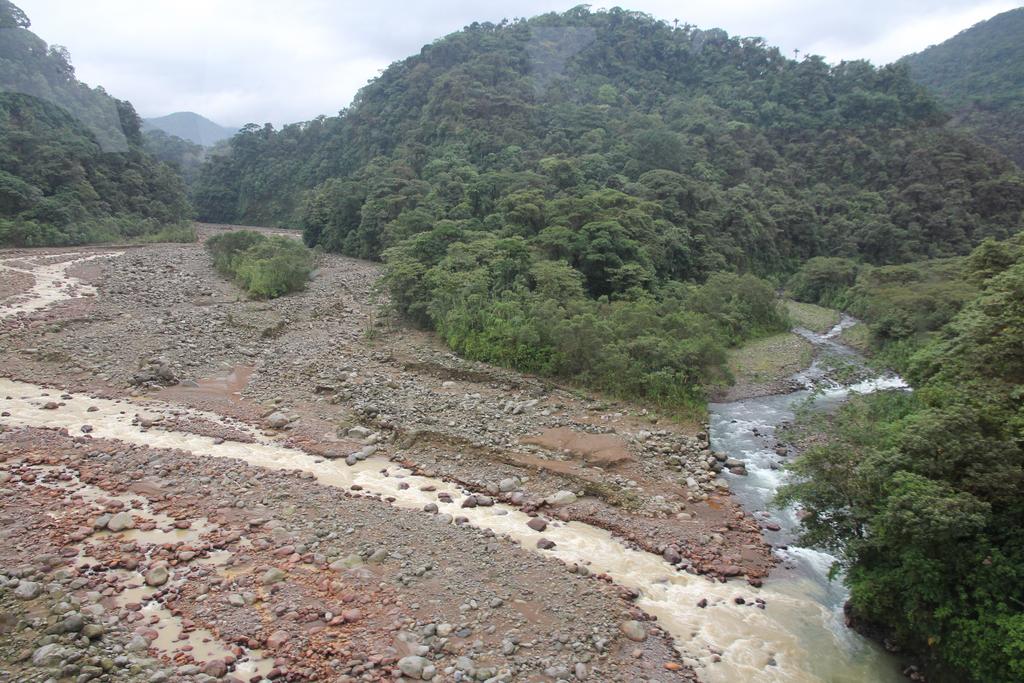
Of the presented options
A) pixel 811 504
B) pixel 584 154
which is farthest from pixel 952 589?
pixel 584 154

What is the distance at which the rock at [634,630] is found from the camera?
9.93 metres

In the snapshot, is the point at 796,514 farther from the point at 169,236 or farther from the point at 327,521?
the point at 169,236

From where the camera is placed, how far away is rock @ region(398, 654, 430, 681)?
877 centimetres

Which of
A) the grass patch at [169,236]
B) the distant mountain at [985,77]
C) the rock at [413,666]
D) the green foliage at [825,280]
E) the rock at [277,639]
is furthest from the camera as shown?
the distant mountain at [985,77]

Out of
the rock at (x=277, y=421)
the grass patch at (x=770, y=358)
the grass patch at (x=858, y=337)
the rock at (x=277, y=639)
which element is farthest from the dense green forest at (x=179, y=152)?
the rock at (x=277, y=639)

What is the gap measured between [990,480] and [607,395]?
1231 cm

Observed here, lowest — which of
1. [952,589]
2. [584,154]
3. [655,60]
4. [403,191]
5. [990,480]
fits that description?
[952,589]

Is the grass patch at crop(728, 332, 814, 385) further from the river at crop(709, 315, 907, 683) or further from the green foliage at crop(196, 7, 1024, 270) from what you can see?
Result: the green foliage at crop(196, 7, 1024, 270)

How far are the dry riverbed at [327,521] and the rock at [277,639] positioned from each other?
0.03 metres

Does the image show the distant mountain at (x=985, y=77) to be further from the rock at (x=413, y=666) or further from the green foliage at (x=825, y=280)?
the rock at (x=413, y=666)

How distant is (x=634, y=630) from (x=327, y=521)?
6362mm

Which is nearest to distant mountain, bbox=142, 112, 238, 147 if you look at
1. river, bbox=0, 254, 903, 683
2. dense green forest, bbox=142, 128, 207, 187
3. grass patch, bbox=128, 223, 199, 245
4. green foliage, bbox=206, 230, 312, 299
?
dense green forest, bbox=142, 128, 207, 187

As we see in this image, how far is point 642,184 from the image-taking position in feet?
130

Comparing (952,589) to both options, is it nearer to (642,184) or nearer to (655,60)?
(642,184)
